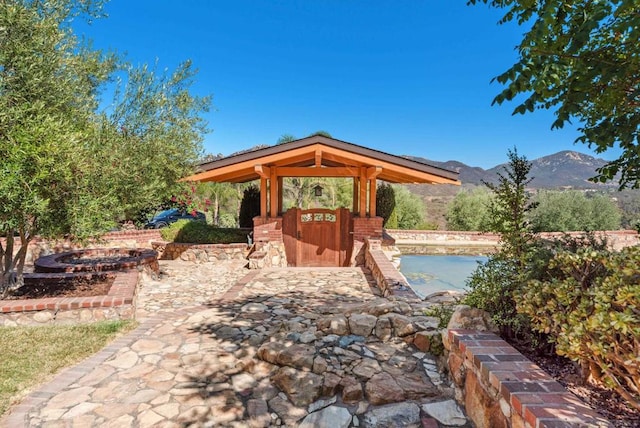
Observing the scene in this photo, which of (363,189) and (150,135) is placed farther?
(363,189)

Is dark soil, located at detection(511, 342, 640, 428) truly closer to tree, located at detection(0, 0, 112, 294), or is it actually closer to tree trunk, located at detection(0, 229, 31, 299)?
tree, located at detection(0, 0, 112, 294)

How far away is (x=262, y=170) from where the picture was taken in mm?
9461

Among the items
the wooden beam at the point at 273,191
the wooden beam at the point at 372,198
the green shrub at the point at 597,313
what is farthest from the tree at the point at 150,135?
the green shrub at the point at 597,313

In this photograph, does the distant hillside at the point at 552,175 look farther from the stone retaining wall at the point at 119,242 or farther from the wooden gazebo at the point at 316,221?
the stone retaining wall at the point at 119,242

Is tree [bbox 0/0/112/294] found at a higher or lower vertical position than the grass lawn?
higher

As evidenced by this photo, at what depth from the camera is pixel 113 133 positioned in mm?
6578

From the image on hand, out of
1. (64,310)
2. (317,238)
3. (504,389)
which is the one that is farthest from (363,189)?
(504,389)

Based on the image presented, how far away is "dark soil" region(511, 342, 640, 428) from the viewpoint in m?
1.99

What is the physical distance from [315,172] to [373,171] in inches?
67.2

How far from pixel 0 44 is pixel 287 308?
220 inches

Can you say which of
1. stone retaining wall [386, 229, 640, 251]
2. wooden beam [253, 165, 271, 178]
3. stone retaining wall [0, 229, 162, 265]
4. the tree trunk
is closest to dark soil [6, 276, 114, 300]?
the tree trunk

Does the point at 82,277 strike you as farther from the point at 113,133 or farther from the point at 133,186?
the point at 113,133

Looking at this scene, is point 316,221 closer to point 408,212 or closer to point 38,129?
point 38,129

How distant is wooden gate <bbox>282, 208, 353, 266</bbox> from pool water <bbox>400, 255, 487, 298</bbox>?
101 inches
